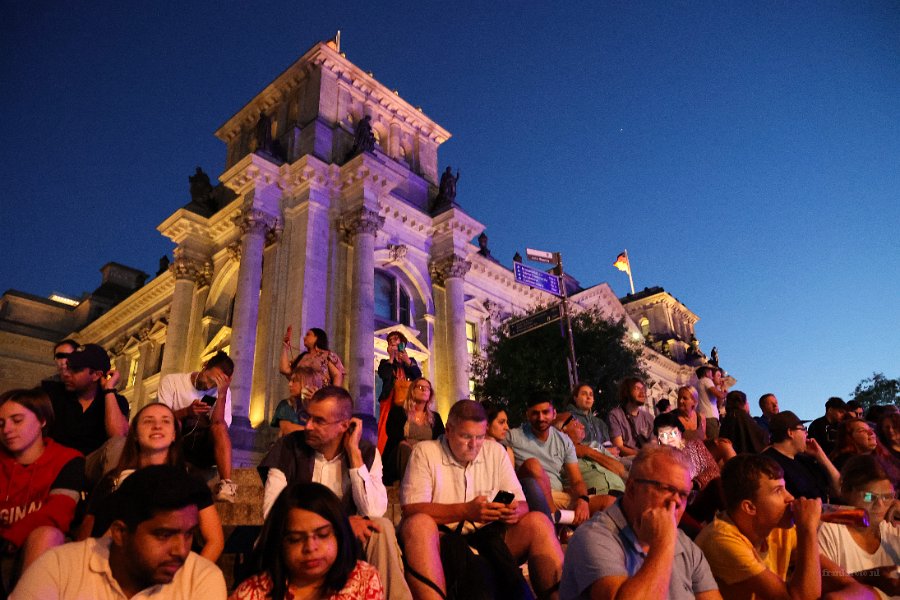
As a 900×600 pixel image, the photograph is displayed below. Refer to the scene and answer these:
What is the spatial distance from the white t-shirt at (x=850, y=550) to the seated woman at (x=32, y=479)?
16.8ft

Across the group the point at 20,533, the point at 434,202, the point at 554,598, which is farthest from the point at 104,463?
the point at 434,202

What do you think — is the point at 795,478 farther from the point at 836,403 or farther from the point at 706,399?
the point at 706,399

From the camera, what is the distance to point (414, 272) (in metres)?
25.3

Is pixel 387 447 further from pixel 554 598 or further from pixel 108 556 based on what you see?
pixel 108 556

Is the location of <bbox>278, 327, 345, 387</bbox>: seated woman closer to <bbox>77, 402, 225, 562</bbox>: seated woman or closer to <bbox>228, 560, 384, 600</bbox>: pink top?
<bbox>77, 402, 225, 562</bbox>: seated woman

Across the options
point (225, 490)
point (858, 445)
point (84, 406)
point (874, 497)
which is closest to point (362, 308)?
point (84, 406)

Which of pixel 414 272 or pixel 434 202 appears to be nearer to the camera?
pixel 414 272

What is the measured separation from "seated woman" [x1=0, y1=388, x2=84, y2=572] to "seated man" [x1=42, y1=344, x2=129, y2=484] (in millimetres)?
1521

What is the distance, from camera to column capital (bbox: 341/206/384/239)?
2198 cm

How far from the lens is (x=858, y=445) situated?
711cm

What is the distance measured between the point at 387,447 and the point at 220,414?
2555 millimetres

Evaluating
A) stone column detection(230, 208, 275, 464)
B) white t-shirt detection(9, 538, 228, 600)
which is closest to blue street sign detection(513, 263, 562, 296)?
stone column detection(230, 208, 275, 464)

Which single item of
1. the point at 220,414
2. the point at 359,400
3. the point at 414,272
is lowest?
the point at 220,414

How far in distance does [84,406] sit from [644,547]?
203 inches
